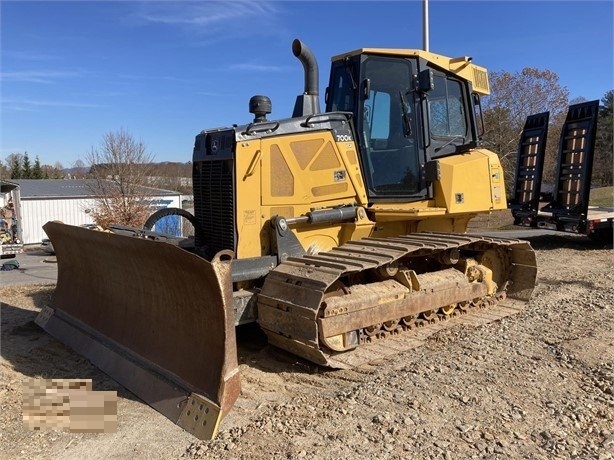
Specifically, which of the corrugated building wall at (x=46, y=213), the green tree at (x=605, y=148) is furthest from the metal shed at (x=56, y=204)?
the green tree at (x=605, y=148)

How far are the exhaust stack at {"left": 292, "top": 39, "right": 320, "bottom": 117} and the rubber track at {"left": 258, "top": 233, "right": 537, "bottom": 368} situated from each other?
5.30ft

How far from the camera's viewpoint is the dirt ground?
139 inches

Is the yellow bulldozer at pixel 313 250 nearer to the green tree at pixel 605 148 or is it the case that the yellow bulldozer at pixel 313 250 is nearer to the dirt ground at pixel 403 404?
the dirt ground at pixel 403 404

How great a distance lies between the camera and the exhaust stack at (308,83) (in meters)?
6.26

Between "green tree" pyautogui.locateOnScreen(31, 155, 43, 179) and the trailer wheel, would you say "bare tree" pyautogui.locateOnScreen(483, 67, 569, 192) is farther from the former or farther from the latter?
"green tree" pyautogui.locateOnScreen(31, 155, 43, 179)

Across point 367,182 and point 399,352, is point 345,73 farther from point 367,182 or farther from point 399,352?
point 399,352

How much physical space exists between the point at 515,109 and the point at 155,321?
2622 centimetres

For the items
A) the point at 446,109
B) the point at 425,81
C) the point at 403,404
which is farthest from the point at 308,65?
the point at 403,404

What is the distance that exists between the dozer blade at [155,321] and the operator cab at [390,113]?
2513 mm

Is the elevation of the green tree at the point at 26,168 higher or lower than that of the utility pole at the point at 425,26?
lower

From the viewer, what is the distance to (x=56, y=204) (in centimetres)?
2825

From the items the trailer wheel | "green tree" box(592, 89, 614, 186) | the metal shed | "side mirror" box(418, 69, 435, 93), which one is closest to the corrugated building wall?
the metal shed

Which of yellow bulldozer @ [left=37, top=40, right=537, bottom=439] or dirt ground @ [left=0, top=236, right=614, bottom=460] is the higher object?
yellow bulldozer @ [left=37, top=40, right=537, bottom=439]

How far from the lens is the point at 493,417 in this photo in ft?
12.6
